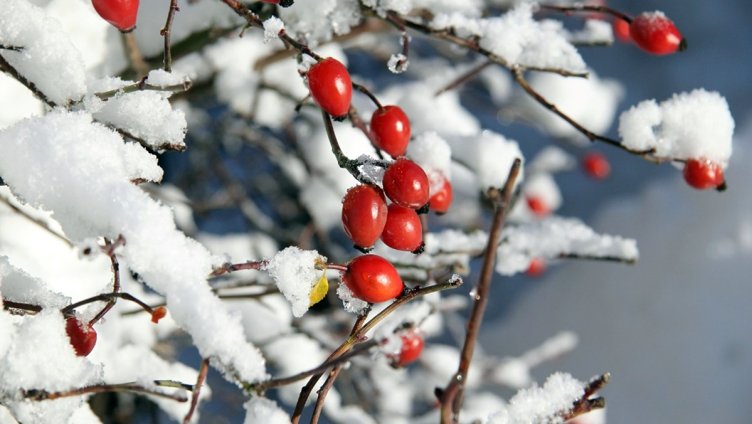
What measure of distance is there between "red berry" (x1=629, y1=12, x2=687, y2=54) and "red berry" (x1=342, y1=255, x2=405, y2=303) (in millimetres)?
755

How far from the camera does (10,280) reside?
839 millimetres

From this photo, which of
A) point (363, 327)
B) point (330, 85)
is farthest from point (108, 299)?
point (330, 85)

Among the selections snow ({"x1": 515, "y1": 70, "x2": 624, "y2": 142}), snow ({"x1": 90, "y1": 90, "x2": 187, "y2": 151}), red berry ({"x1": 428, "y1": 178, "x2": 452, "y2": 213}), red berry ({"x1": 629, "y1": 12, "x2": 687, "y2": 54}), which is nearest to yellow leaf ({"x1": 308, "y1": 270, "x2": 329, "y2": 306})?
snow ({"x1": 90, "y1": 90, "x2": 187, "y2": 151})

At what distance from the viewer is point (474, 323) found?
968mm

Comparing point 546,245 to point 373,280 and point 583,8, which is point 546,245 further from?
point 373,280

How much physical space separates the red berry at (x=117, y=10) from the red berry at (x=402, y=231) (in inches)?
17.8

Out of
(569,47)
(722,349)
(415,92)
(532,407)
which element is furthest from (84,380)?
(722,349)

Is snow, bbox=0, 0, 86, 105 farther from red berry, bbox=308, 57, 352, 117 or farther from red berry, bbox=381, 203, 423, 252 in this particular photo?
red berry, bbox=381, 203, 423, 252

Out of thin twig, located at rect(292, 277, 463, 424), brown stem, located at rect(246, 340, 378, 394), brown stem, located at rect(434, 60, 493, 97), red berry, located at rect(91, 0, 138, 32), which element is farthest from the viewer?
brown stem, located at rect(434, 60, 493, 97)

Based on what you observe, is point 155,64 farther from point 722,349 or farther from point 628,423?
point 722,349

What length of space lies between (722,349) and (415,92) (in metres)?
1.89

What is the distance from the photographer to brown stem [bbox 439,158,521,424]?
90 cm

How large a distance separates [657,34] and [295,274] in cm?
88

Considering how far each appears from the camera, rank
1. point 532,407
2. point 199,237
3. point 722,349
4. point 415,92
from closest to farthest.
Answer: point 532,407 < point 415,92 < point 199,237 < point 722,349
